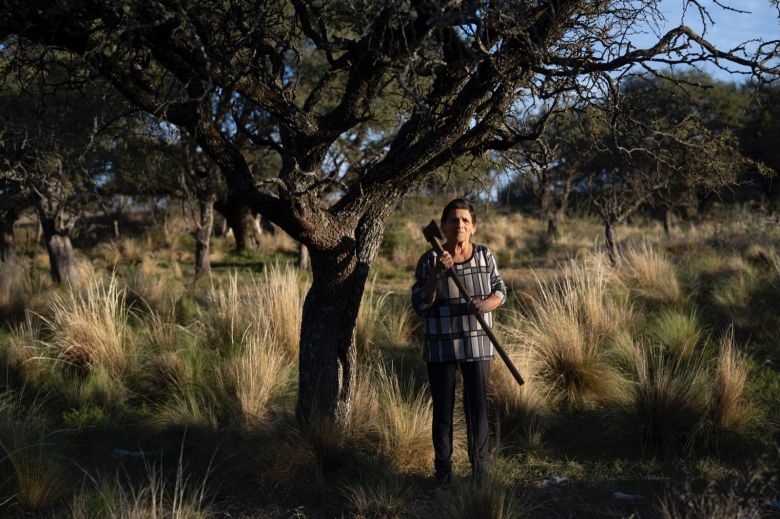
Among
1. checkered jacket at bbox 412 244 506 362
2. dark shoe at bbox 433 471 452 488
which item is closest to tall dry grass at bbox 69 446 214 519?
dark shoe at bbox 433 471 452 488

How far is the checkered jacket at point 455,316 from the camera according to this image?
411cm

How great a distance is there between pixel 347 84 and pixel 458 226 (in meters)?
1.21

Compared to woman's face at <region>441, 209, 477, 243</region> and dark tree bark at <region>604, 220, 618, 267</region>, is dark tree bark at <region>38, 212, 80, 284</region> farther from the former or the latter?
woman's face at <region>441, 209, 477, 243</region>

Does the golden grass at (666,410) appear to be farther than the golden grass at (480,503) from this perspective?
Yes

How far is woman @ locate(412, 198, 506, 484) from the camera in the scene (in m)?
4.11

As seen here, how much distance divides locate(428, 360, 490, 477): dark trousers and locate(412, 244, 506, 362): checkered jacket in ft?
0.30

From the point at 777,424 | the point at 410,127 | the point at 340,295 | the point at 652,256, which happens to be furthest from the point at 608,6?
the point at 652,256

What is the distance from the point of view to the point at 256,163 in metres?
18.1

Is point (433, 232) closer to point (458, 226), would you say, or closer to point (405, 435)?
point (458, 226)

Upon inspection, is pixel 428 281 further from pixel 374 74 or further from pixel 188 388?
pixel 188 388

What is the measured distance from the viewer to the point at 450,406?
167 inches

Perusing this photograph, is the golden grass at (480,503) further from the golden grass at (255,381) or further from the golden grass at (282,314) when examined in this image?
the golden grass at (282,314)

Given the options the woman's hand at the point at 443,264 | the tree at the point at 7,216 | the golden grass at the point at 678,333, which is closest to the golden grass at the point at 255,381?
the woman's hand at the point at 443,264

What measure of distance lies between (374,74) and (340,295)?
150cm
